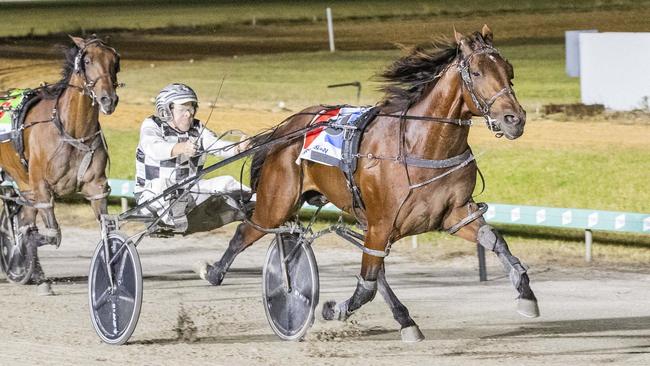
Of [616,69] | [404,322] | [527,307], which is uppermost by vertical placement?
[616,69]

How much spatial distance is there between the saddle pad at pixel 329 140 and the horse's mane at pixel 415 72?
0.22 metres

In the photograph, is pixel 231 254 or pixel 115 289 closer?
pixel 115 289

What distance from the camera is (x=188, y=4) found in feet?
178

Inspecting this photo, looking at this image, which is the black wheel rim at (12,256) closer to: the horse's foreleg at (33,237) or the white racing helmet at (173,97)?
the horse's foreleg at (33,237)

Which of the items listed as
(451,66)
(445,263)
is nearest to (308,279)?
(451,66)

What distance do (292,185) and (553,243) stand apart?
477 centimetres

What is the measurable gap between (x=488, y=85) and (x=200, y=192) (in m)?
2.17

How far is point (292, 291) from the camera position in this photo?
8.70 meters

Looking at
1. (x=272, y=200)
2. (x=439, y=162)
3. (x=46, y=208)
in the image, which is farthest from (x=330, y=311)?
(x=46, y=208)

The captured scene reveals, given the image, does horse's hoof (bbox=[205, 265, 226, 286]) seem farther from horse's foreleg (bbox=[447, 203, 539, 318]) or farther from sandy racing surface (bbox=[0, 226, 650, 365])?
horse's foreleg (bbox=[447, 203, 539, 318])

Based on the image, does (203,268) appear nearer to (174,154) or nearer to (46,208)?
(174,154)

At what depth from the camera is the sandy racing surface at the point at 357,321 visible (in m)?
8.34

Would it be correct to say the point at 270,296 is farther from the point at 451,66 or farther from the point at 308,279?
the point at 451,66

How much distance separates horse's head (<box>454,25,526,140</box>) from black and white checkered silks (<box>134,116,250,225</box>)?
5.90ft
